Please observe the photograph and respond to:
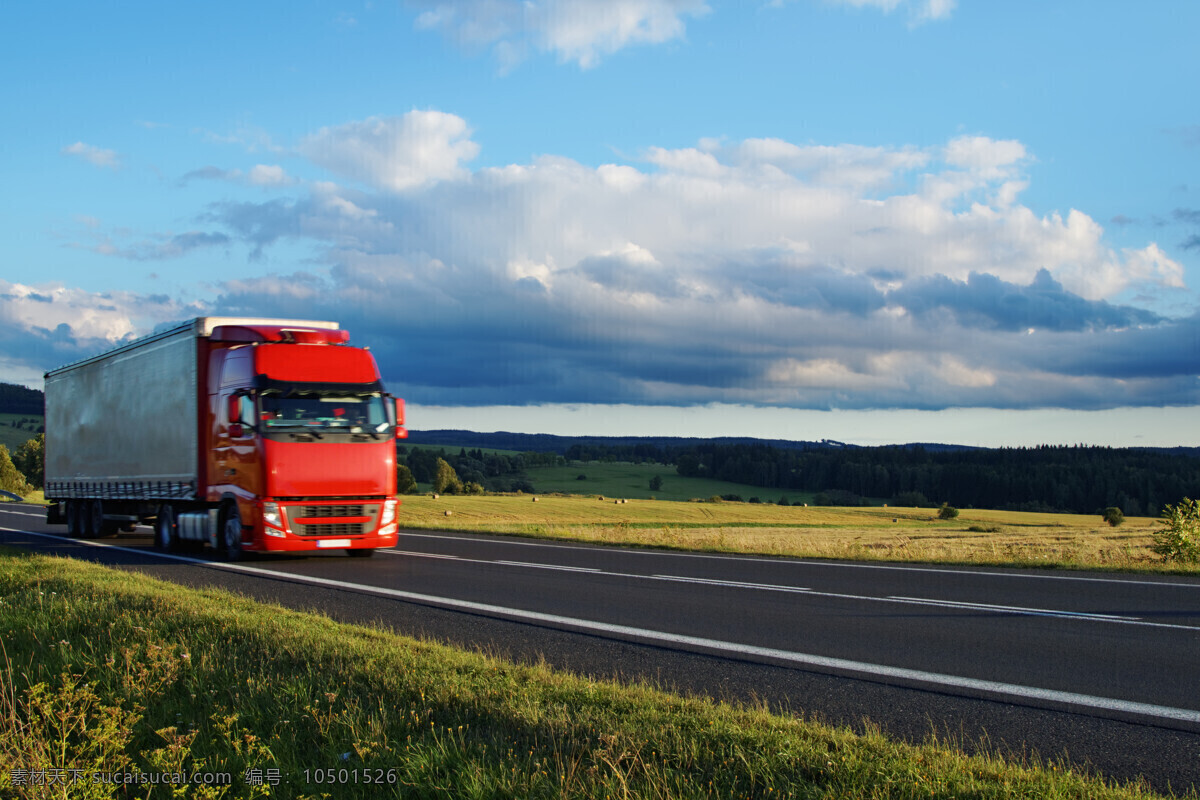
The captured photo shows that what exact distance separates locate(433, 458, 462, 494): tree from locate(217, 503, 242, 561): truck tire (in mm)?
74152

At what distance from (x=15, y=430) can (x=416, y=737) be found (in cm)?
14686

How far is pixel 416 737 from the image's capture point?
4.79m

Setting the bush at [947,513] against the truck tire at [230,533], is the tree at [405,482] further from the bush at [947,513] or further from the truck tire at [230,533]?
the truck tire at [230,533]

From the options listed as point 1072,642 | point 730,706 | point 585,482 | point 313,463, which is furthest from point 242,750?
point 585,482

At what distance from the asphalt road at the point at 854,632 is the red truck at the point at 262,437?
2.51 ft

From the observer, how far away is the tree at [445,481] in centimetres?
9138

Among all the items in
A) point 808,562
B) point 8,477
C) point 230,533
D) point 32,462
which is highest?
point 32,462

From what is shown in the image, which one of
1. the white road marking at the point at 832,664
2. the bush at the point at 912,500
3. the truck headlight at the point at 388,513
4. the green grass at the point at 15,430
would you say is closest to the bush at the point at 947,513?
the bush at the point at 912,500

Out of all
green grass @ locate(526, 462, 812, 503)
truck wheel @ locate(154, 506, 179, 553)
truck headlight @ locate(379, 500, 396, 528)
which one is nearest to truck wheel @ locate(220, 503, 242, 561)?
truck wheel @ locate(154, 506, 179, 553)

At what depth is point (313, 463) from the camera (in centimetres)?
1553

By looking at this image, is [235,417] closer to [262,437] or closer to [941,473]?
[262,437]

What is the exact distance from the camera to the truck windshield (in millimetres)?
15445

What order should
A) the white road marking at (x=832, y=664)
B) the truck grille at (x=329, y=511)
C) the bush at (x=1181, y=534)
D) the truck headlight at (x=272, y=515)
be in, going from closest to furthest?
the white road marking at (x=832, y=664) < the truck headlight at (x=272, y=515) < the truck grille at (x=329, y=511) < the bush at (x=1181, y=534)

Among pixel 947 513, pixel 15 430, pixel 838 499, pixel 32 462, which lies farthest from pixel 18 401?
pixel 947 513
